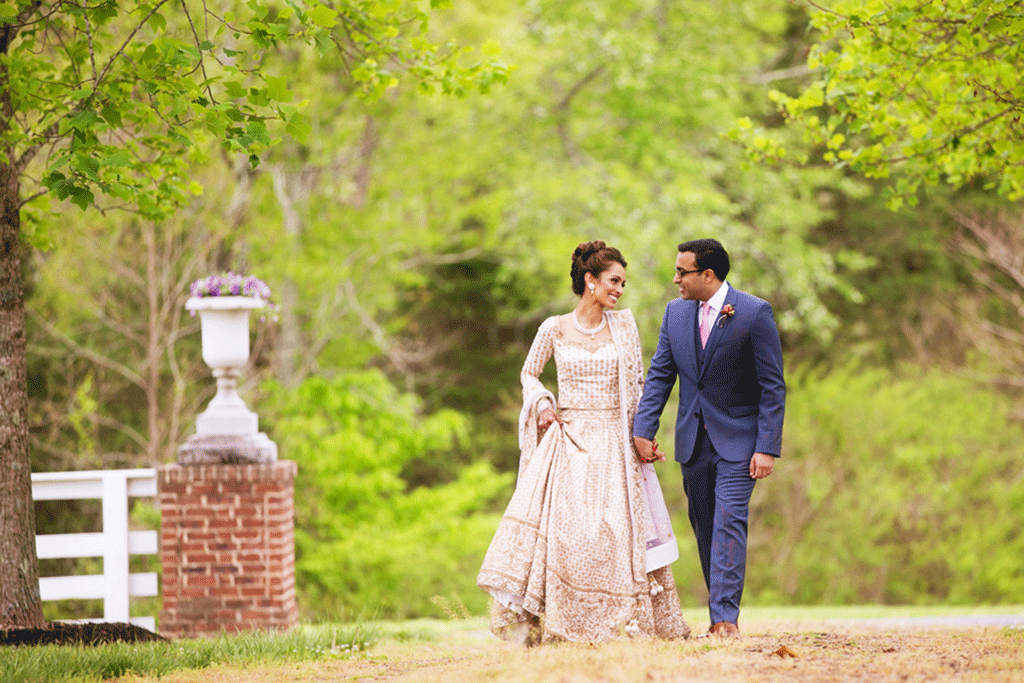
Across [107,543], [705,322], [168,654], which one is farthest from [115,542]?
[705,322]

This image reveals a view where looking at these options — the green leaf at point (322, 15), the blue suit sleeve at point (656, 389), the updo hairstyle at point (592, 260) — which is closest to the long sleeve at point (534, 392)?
the updo hairstyle at point (592, 260)

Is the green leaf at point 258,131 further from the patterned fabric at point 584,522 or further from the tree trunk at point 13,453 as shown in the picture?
the patterned fabric at point 584,522

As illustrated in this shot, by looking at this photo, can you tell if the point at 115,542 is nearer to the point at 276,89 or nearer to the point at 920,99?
the point at 276,89

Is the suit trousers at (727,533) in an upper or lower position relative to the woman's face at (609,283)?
lower

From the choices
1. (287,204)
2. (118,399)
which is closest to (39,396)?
(118,399)

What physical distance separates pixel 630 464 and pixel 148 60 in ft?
10.6

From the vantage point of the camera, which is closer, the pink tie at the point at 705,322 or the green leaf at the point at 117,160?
the green leaf at the point at 117,160

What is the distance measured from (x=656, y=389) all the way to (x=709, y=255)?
0.75 meters

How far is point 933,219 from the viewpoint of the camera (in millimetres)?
20359

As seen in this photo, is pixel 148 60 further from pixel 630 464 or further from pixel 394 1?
pixel 630 464

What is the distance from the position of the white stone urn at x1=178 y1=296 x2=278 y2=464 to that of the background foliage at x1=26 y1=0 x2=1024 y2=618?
14.9 ft

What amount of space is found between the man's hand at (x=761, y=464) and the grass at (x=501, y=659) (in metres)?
0.81

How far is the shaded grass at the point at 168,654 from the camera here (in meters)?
4.66

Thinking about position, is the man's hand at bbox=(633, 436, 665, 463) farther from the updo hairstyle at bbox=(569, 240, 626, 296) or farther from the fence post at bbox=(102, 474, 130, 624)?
the fence post at bbox=(102, 474, 130, 624)
